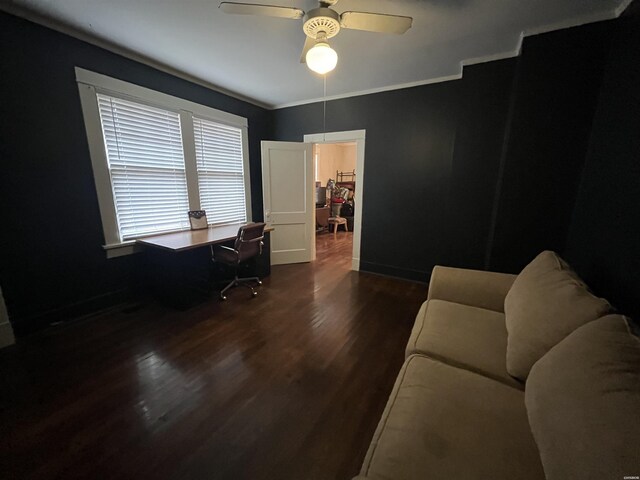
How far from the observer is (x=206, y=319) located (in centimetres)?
244

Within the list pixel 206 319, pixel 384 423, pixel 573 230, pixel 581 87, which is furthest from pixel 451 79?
pixel 206 319

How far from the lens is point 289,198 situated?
3.92 metres

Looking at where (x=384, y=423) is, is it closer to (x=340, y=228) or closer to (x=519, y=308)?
(x=519, y=308)

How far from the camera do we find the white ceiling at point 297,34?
1792 mm

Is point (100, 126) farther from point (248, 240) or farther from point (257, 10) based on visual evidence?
point (257, 10)

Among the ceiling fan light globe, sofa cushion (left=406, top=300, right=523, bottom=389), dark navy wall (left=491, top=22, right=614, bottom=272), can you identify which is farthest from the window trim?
dark navy wall (left=491, top=22, right=614, bottom=272)

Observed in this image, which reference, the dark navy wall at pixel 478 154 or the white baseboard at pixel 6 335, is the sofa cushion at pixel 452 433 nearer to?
the dark navy wall at pixel 478 154

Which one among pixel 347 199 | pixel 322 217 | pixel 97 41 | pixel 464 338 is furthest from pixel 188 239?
pixel 347 199

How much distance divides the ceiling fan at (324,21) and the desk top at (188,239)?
1.90m

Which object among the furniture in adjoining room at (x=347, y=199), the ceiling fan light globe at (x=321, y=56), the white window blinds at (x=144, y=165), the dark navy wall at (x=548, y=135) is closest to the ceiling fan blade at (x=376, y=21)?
the ceiling fan light globe at (x=321, y=56)

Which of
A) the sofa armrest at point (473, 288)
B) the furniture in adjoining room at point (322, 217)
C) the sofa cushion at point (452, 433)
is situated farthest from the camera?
the furniture in adjoining room at point (322, 217)

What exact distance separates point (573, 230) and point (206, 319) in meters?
3.28

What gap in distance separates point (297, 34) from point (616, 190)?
2.53 m

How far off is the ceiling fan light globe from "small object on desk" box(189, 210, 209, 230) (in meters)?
2.39
